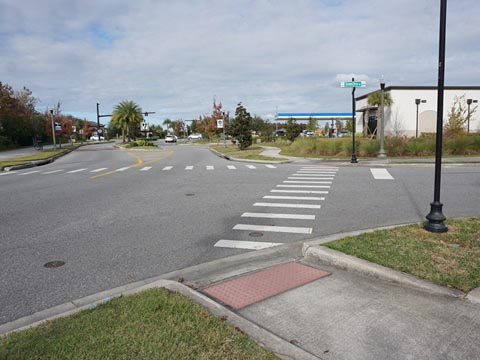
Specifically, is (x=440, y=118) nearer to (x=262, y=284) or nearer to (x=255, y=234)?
(x=255, y=234)

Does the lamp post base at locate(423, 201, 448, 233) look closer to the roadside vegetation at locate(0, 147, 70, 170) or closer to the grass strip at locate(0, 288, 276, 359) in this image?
the grass strip at locate(0, 288, 276, 359)

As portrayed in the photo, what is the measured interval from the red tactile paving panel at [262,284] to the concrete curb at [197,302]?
269mm

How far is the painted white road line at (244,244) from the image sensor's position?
6.43 metres

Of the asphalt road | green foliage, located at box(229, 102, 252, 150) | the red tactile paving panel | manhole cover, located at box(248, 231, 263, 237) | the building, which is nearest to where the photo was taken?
the red tactile paving panel

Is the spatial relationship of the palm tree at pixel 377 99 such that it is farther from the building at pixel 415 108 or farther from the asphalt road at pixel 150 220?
the asphalt road at pixel 150 220

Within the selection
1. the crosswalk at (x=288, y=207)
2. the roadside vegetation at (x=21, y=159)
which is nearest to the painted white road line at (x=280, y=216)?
the crosswalk at (x=288, y=207)

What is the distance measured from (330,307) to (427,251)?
2205mm

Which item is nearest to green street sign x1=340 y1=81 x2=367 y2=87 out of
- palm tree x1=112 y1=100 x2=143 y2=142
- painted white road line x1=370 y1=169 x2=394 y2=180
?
painted white road line x1=370 y1=169 x2=394 y2=180

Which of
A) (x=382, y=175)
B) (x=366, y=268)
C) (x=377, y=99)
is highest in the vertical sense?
(x=377, y=99)

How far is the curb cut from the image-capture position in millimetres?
4379

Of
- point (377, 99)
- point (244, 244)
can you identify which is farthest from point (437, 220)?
point (377, 99)

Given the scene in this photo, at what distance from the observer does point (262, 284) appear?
4734 mm

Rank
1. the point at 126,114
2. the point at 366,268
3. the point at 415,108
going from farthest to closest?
1. the point at 126,114
2. the point at 415,108
3. the point at 366,268

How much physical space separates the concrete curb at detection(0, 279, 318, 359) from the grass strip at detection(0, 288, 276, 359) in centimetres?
12
